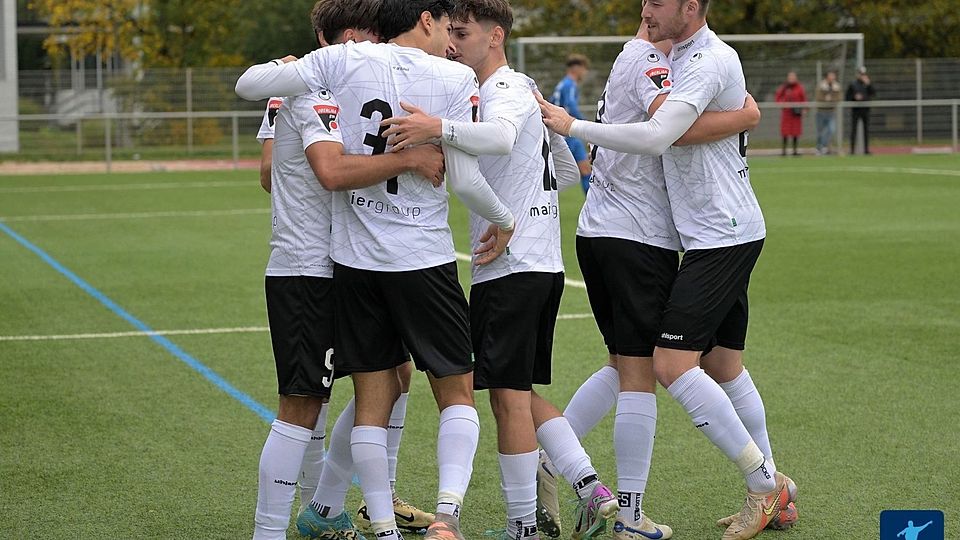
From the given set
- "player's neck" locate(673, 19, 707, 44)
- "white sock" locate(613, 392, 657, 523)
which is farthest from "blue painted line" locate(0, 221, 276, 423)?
"player's neck" locate(673, 19, 707, 44)

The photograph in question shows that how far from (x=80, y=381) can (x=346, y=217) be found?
3.65 m

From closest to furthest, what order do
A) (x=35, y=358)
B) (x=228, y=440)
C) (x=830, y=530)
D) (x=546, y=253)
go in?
1. (x=546, y=253)
2. (x=830, y=530)
3. (x=228, y=440)
4. (x=35, y=358)

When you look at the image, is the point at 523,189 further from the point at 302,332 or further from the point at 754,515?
the point at 754,515

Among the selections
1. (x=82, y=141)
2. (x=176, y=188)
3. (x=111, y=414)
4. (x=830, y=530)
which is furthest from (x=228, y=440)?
(x=82, y=141)

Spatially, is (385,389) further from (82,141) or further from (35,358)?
(82,141)

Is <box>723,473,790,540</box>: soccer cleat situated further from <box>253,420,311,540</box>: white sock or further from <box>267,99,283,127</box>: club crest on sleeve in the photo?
<box>267,99,283,127</box>: club crest on sleeve

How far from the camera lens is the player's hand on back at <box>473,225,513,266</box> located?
431 cm

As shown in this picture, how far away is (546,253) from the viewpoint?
14.6 feet

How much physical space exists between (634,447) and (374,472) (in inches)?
37.8

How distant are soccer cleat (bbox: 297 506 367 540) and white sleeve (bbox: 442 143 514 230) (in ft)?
4.01

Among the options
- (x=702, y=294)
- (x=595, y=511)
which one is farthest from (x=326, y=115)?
(x=595, y=511)

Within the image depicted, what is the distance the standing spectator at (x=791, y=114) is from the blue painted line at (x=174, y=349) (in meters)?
18.9

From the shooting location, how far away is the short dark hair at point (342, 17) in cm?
423

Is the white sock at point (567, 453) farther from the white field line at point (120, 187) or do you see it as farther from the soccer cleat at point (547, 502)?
the white field line at point (120, 187)
